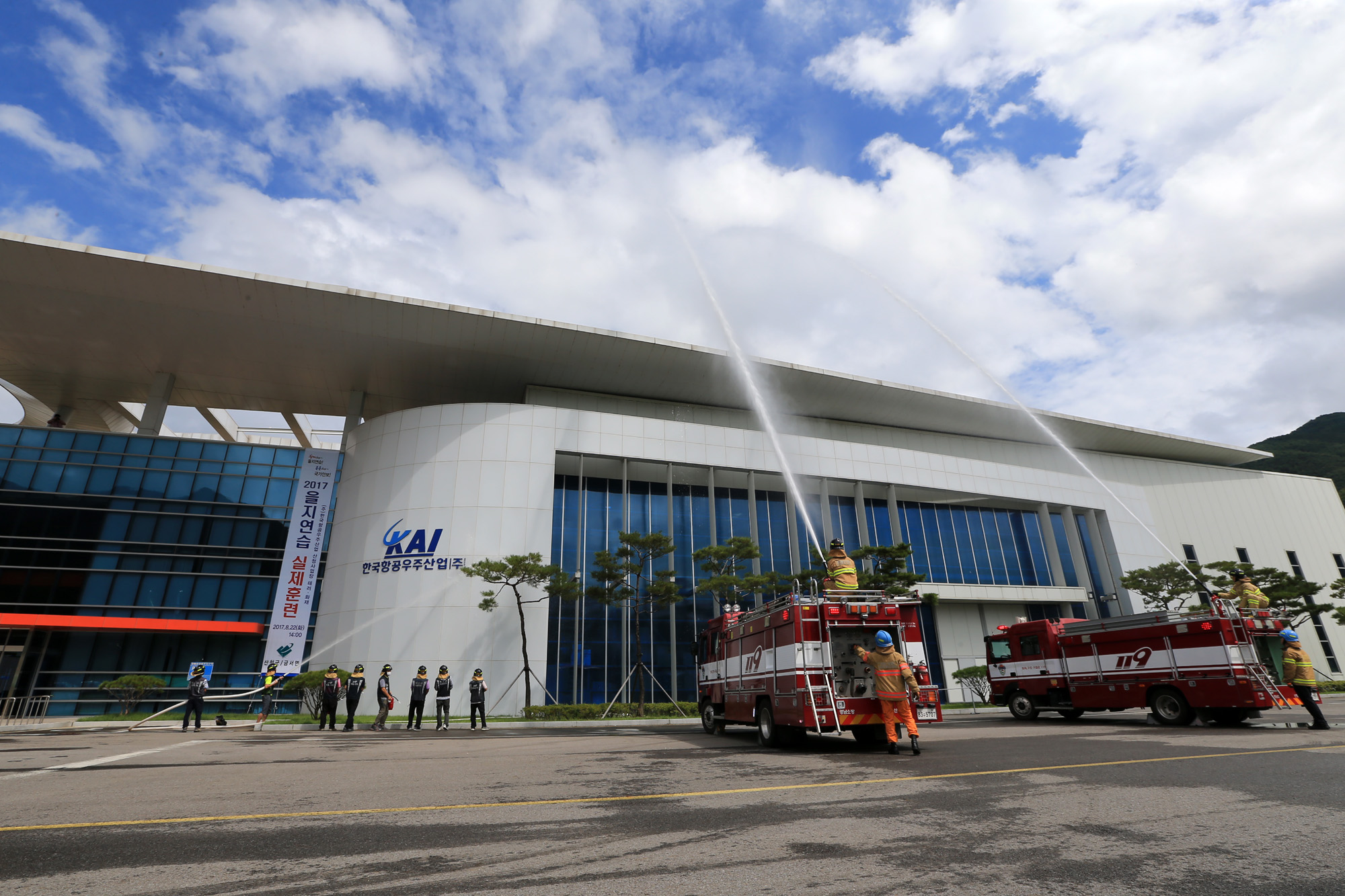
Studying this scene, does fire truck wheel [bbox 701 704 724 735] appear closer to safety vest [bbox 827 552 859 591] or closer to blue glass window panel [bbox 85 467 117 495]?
safety vest [bbox 827 552 859 591]

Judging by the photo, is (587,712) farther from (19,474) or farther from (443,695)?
(19,474)

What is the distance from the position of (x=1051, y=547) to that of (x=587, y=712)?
96.3 feet

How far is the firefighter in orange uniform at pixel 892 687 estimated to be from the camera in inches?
434

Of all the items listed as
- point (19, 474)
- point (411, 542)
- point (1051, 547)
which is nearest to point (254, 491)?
point (19, 474)

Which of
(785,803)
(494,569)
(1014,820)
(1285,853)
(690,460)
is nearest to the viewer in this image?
(1285,853)

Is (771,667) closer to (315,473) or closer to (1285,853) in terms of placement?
(1285,853)

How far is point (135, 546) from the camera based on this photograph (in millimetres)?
30281

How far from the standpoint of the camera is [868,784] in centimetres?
797

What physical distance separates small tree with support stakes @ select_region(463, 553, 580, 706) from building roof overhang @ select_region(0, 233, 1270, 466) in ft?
37.8

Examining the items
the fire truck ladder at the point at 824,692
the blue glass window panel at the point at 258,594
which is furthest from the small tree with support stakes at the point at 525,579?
the fire truck ladder at the point at 824,692

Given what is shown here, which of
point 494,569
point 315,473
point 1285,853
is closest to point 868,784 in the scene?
point 1285,853

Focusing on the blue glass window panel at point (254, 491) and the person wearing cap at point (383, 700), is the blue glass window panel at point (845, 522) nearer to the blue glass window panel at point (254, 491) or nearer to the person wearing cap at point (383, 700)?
the person wearing cap at point (383, 700)

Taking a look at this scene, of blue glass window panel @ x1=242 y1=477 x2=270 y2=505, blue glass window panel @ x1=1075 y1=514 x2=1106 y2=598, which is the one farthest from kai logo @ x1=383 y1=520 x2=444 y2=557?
blue glass window panel @ x1=1075 y1=514 x2=1106 y2=598

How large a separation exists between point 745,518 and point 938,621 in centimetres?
1130
